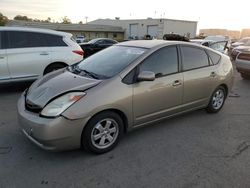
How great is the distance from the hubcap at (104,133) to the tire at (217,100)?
2.46 m

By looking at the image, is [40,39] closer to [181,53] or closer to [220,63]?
[181,53]

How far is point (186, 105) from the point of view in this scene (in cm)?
458

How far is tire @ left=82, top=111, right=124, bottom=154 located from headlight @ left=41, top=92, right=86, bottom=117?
37 cm

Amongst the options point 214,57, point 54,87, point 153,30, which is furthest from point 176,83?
point 153,30

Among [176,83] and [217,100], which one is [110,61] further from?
[217,100]

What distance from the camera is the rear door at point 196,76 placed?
4.46 meters

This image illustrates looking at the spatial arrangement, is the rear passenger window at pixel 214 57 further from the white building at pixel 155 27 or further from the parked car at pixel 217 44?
the white building at pixel 155 27

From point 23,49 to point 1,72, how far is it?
799 millimetres

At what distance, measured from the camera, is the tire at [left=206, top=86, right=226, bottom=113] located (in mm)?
5171

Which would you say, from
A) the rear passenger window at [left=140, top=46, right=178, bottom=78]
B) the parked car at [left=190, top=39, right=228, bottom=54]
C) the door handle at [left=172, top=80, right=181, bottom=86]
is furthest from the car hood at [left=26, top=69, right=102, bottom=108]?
the parked car at [left=190, top=39, right=228, bottom=54]

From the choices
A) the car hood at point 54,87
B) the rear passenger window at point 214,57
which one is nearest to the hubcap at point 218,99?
the rear passenger window at point 214,57

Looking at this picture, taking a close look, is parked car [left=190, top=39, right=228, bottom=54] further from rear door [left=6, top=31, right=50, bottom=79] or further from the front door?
the front door

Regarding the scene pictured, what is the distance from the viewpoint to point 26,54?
6426 mm

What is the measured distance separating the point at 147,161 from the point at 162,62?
1656 millimetres
